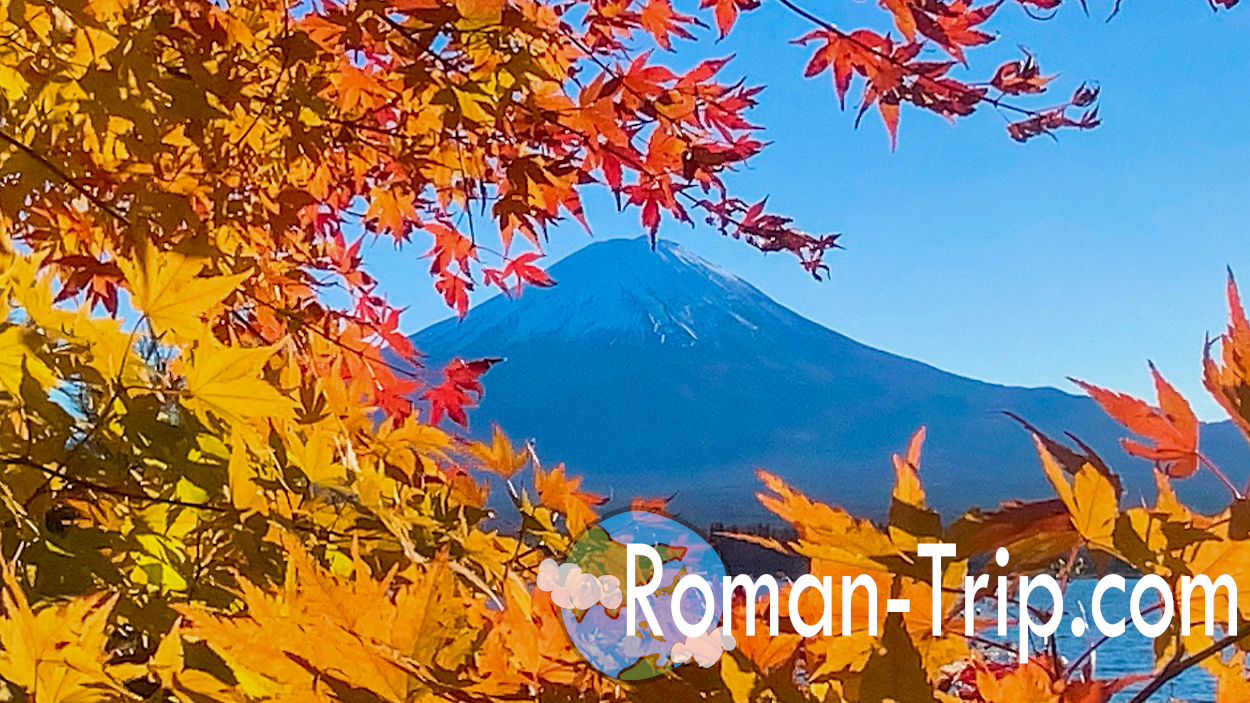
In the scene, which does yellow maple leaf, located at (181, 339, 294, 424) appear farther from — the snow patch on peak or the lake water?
the snow patch on peak

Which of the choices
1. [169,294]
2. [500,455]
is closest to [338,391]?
[500,455]

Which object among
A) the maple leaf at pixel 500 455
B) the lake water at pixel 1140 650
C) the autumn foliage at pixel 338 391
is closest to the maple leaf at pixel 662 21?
the autumn foliage at pixel 338 391

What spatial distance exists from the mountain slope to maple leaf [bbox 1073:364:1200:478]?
8227mm

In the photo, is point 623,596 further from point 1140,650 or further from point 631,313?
point 631,313

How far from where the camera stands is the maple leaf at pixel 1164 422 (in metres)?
0.42

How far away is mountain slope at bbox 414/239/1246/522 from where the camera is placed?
9742mm

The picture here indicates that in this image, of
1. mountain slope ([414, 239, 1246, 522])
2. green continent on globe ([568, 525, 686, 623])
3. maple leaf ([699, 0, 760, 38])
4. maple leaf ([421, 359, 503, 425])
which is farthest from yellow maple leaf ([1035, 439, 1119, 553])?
mountain slope ([414, 239, 1246, 522])

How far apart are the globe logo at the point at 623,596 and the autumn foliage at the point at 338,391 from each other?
1 centimetres

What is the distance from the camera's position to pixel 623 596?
525mm

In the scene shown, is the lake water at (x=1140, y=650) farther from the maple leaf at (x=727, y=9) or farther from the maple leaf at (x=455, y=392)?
the maple leaf at (x=455, y=392)

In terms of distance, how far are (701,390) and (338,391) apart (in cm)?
1084

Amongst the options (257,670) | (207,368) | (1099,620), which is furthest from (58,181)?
(1099,620)

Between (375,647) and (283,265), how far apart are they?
0.89 m

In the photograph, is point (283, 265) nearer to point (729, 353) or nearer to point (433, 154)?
point (433, 154)
